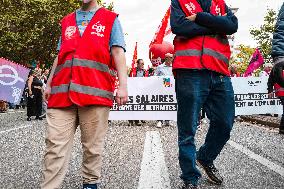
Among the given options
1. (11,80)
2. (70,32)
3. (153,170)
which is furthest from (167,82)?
(70,32)

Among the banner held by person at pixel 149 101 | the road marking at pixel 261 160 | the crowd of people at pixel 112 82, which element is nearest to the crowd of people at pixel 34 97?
the banner held by person at pixel 149 101

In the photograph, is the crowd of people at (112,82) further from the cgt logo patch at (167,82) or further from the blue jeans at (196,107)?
the cgt logo patch at (167,82)

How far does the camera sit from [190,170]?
13.4ft

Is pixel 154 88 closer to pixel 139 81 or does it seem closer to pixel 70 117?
pixel 139 81

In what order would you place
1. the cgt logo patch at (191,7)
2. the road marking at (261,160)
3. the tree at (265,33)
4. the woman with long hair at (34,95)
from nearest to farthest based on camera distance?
the cgt logo patch at (191,7) → the road marking at (261,160) → the woman with long hair at (34,95) → the tree at (265,33)

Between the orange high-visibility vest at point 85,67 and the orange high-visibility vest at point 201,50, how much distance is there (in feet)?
2.40

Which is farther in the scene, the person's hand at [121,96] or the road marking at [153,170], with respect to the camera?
the road marking at [153,170]

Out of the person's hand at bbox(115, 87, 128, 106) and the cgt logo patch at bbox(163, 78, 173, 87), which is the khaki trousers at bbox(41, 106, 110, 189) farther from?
the cgt logo patch at bbox(163, 78, 173, 87)

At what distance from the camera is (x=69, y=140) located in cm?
369

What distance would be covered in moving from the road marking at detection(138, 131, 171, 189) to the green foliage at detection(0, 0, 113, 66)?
2824 cm

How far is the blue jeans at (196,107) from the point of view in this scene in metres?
4.14

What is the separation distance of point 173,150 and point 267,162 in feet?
5.23

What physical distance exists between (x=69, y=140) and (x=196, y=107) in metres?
1.15


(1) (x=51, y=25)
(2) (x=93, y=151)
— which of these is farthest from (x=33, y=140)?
(1) (x=51, y=25)
